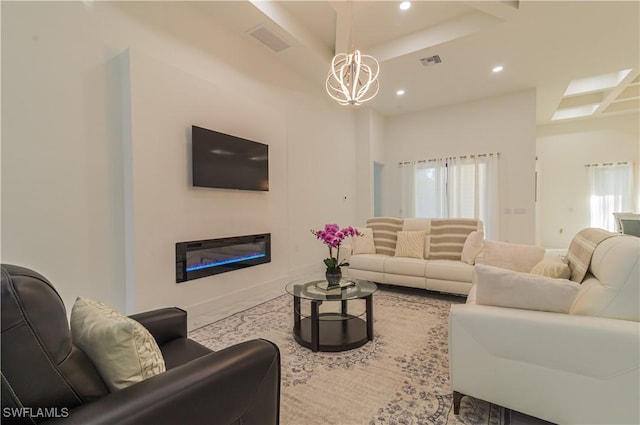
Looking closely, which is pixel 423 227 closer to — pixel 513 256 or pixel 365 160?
pixel 513 256

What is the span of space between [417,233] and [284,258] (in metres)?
2.01

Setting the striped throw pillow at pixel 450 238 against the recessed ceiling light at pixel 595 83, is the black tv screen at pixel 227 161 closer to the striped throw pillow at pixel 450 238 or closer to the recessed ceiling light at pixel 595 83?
the striped throw pillow at pixel 450 238

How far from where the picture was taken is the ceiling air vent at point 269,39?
359cm

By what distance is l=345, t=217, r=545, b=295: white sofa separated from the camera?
2.87m

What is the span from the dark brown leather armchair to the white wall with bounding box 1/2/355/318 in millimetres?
1824

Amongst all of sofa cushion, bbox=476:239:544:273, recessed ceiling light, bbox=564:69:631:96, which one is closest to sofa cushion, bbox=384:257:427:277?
sofa cushion, bbox=476:239:544:273

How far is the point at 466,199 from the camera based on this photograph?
598cm

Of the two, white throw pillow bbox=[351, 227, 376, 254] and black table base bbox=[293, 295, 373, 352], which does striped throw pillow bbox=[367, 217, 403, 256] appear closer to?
white throw pillow bbox=[351, 227, 376, 254]

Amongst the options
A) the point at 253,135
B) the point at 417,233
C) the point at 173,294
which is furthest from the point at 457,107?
the point at 173,294

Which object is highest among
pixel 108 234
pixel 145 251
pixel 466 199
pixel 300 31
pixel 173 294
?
pixel 300 31

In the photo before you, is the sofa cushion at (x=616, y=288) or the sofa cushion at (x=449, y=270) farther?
the sofa cushion at (x=449, y=270)

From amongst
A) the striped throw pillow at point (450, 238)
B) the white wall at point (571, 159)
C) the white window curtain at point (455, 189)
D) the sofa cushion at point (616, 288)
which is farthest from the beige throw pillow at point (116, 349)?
the white wall at point (571, 159)

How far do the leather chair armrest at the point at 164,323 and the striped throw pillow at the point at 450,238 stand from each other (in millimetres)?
3244

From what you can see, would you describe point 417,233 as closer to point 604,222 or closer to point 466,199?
point 466,199
